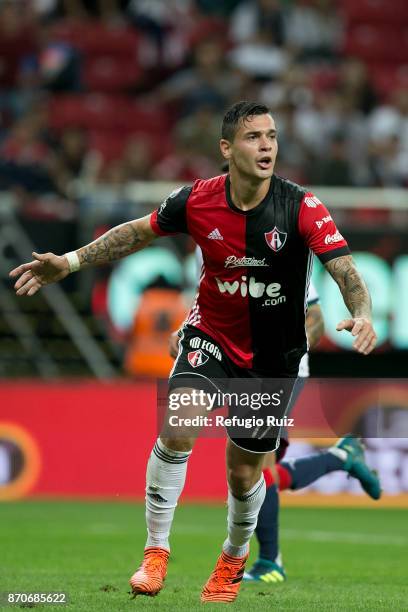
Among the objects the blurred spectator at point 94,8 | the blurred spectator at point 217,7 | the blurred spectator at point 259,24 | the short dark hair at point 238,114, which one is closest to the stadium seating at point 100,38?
the blurred spectator at point 94,8

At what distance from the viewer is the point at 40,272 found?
7.16m

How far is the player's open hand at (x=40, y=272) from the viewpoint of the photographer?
7.07 m

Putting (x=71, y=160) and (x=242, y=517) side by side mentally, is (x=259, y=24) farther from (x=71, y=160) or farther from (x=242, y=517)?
(x=242, y=517)

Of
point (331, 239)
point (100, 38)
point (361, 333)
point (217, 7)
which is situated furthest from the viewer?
point (217, 7)

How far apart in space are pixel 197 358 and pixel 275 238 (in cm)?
75

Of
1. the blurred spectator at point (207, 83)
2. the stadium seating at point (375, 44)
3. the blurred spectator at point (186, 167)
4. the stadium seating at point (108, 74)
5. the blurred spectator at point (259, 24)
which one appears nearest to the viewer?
the blurred spectator at point (186, 167)

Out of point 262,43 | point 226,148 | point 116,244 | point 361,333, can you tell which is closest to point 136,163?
point 262,43

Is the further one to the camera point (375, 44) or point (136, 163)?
point (375, 44)

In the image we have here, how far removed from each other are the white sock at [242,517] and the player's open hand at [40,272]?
1.49 metres

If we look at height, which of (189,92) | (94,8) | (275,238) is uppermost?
(94,8)

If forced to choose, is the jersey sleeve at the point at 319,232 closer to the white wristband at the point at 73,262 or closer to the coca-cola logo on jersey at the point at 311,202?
the coca-cola logo on jersey at the point at 311,202

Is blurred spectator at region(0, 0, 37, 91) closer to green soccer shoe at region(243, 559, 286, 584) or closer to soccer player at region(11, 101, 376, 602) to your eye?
green soccer shoe at region(243, 559, 286, 584)

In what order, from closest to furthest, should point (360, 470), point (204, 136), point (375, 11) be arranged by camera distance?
1. point (360, 470)
2. point (204, 136)
3. point (375, 11)

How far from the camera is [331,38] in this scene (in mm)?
21625
